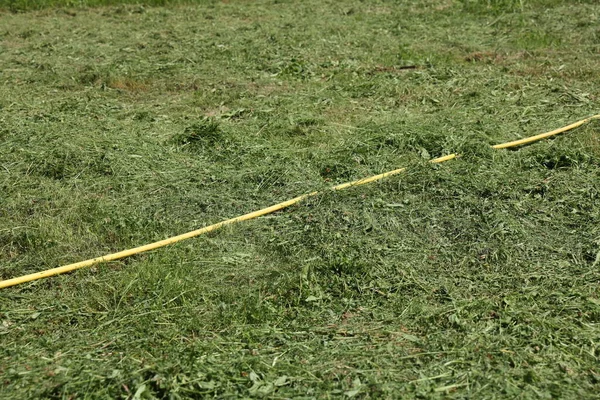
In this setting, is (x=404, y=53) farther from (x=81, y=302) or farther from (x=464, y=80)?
(x=81, y=302)

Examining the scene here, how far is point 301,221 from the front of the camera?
15.1 ft

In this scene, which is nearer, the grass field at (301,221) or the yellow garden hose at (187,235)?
the grass field at (301,221)

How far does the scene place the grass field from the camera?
3.36 meters

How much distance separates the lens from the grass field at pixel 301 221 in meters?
3.36

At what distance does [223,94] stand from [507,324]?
402cm

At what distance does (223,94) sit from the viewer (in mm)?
6910

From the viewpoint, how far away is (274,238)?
4.46 m

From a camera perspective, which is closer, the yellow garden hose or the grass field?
the grass field

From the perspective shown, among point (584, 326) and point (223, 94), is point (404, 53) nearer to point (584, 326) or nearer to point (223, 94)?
point (223, 94)

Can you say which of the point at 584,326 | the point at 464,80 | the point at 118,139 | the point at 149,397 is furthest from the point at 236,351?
the point at 464,80

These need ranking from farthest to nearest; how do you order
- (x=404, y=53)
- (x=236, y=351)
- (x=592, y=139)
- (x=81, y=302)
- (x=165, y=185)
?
(x=404, y=53), (x=592, y=139), (x=165, y=185), (x=81, y=302), (x=236, y=351)

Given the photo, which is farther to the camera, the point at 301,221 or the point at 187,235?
the point at 301,221

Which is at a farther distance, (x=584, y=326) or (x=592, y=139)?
(x=592, y=139)

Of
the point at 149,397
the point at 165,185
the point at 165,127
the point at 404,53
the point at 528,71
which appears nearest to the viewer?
the point at 149,397
